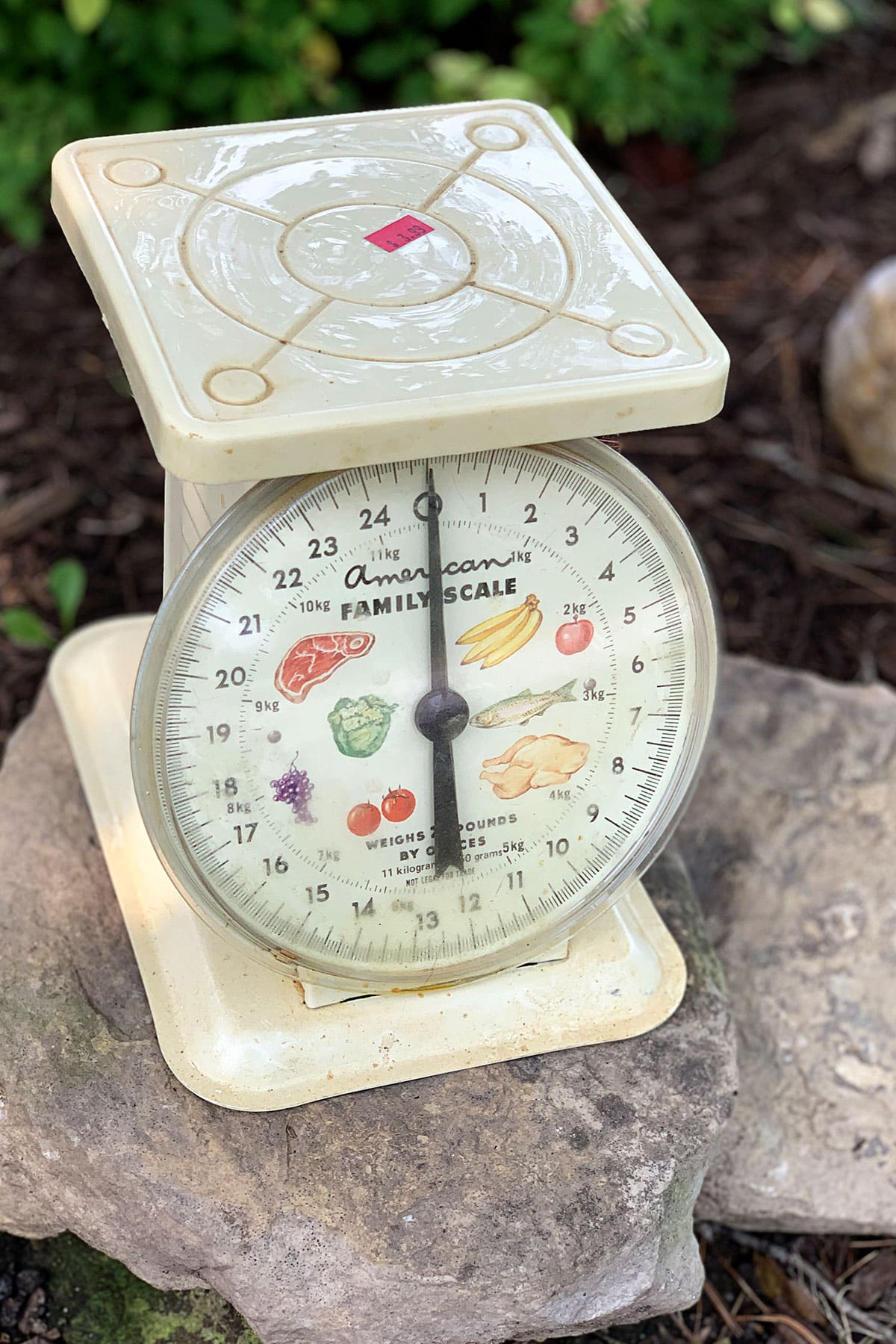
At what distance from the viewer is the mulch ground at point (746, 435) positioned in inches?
83.4

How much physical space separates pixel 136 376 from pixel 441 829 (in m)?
0.43

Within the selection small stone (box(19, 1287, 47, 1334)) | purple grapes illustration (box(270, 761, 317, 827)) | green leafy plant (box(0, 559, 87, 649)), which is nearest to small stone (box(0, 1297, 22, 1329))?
small stone (box(19, 1287, 47, 1334))

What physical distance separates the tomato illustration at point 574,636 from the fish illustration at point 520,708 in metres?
0.03

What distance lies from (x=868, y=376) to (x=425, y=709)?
4.89ft

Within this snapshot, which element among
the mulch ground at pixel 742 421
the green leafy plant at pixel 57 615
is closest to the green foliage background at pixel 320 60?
the mulch ground at pixel 742 421

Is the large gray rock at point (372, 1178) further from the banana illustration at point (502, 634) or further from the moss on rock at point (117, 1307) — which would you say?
the banana illustration at point (502, 634)

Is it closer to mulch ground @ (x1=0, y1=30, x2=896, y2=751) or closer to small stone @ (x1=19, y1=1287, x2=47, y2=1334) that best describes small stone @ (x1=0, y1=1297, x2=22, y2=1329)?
small stone @ (x1=19, y1=1287, x2=47, y2=1334)

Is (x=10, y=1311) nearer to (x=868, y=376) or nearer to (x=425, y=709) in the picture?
(x=425, y=709)

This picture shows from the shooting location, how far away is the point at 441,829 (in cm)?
118

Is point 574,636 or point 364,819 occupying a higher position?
point 574,636

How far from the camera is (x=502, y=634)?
1.12 metres

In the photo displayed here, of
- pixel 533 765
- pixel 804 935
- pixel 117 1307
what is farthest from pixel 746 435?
pixel 117 1307

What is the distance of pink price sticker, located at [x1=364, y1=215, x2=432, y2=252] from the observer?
1.08 metres

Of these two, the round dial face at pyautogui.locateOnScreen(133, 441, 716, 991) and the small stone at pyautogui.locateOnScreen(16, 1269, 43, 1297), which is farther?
the small stone at pyautogui.locateOnScreen(16, 1269, 43, 1297)
